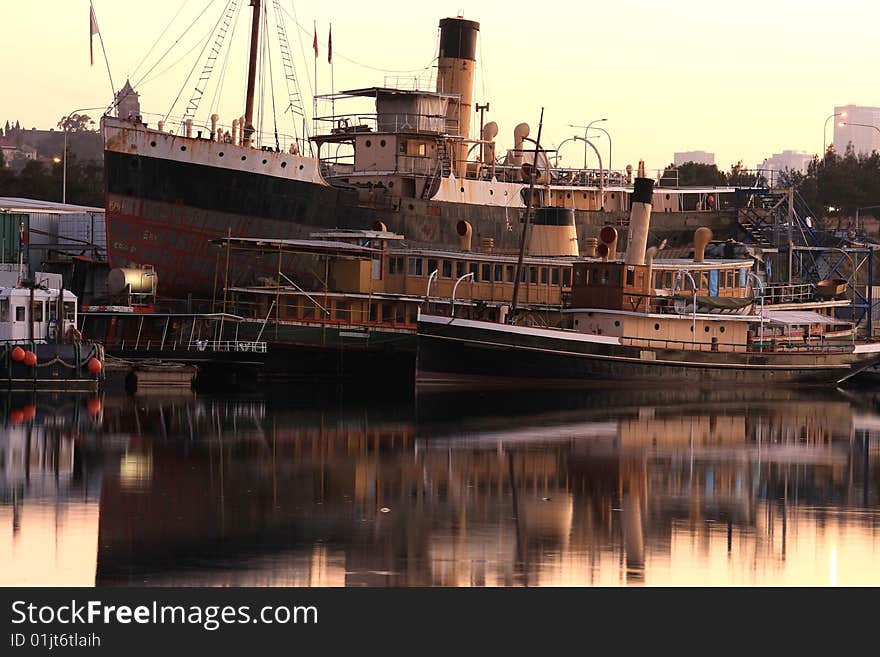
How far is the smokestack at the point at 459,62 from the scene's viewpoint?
247ft

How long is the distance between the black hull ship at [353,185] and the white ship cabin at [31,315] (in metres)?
10.1

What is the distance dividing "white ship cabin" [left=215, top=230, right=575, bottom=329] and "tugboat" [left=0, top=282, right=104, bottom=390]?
808cm

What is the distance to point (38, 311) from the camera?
2047 inches

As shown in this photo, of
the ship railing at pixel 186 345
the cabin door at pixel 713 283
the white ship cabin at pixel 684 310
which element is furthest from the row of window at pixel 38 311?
the cabin door at pixel 713 283

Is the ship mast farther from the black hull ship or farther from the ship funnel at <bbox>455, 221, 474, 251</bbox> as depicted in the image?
the ship funnel at <bbox>455, 221, 474, 251</bbox>

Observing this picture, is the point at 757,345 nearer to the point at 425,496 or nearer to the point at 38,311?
the point at 38,311

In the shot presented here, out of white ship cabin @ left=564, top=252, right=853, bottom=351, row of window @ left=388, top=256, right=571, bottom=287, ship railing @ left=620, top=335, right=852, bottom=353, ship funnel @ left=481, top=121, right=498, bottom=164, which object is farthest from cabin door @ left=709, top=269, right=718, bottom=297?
ship funnel @ left=481, top=121, right=498, bottom=164

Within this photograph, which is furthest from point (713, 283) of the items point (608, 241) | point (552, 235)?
point (552, 235)

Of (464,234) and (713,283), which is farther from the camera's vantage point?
(464,234)

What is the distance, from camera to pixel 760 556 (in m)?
23.8

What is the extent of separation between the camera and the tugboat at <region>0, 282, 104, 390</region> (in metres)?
48.8

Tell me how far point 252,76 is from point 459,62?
14317 millimetres
